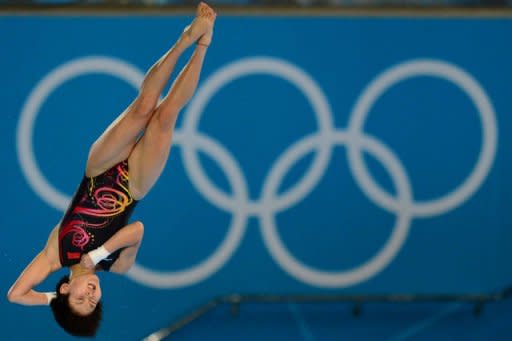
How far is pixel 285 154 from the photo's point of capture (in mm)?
7727

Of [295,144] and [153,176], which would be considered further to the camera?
[295,144]

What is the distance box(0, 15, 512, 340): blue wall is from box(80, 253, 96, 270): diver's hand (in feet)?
5.96

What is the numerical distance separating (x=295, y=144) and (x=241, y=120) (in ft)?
1.48

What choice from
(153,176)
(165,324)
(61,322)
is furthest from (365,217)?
(61,322)

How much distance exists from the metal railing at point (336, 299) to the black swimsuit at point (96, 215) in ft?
5.58

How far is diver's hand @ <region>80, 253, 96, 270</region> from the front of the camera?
5777 millimetres

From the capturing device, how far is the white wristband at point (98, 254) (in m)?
5.77

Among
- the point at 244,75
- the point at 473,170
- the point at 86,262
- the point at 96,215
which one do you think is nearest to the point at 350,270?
the point at 473,170

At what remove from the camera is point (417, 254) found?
7.80 metres

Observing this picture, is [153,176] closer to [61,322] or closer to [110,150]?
[110,150]

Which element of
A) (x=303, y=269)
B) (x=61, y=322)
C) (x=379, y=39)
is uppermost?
(x=379, y=39)

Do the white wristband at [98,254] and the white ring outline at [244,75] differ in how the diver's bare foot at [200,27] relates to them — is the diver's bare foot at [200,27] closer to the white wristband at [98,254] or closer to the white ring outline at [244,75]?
the white wristband at [98,254]

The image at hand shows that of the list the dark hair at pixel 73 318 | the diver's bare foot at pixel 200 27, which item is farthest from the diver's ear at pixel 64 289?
the diver's bare foot at pixel 200 27

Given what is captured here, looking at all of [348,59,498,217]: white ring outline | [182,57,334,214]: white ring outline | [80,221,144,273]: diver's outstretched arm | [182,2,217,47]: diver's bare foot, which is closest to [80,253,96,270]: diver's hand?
[80,221,144,273]: diver's outstretched arm
